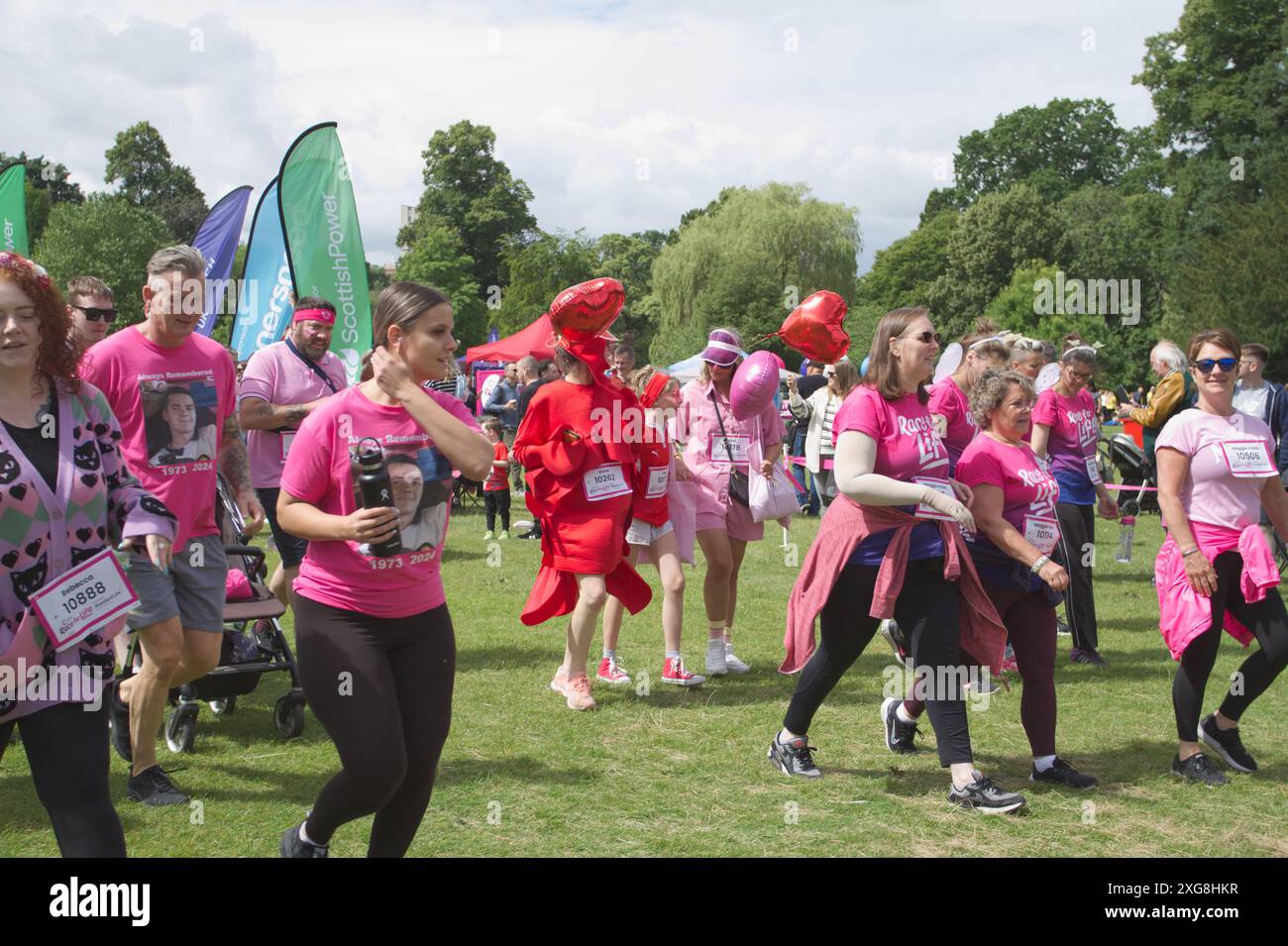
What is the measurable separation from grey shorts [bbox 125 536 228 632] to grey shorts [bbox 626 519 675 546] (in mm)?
2724

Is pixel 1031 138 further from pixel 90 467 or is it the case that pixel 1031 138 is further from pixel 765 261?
pixel 90 467

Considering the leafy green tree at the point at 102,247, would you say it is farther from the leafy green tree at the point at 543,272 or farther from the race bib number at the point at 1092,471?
the race bib number at the point at 1092,471

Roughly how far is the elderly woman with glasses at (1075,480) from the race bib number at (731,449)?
6.37 feet

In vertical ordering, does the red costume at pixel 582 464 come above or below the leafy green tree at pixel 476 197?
below

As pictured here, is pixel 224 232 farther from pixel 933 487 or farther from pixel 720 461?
pixel 933 487

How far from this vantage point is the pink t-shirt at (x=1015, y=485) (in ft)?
17.0

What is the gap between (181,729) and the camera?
19.0 feet

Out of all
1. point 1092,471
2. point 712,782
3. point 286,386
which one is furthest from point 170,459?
point 1092,471

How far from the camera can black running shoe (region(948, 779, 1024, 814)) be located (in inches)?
190

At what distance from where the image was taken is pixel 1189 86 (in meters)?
42.3

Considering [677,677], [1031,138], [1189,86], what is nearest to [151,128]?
[1031,138]

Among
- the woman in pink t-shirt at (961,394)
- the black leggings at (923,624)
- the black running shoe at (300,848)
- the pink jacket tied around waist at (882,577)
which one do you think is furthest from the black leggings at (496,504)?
the black running shoe at (300,848)

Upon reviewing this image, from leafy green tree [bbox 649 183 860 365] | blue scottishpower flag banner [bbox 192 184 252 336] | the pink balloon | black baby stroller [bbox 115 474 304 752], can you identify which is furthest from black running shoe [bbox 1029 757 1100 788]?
leafy green tree [bbox 649 183 860 365]
